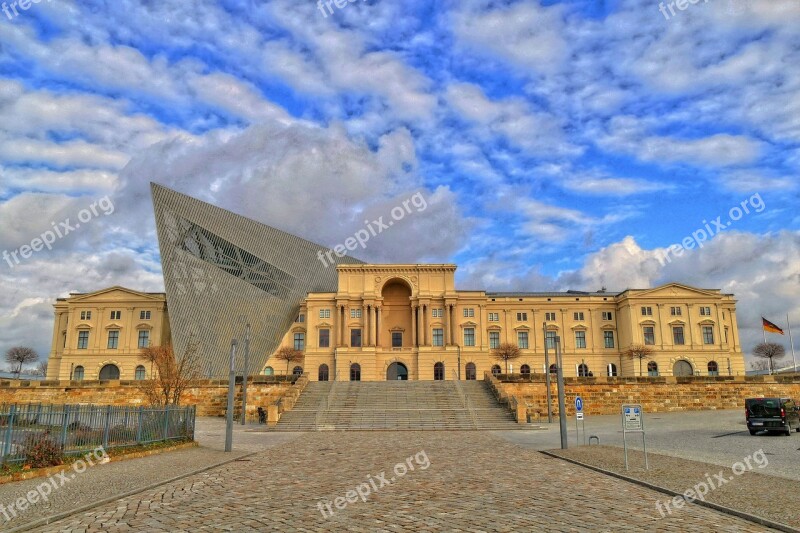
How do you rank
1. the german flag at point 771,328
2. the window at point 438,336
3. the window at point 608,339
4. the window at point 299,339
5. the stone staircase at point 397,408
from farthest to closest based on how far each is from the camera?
the window at point 299,339 < the window at point 608,339 < the window at point 438,336 < the german flag at point 771,328 < the stone staircase at point 397,408

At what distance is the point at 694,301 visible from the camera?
2933 inches

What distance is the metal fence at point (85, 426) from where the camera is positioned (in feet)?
52.7

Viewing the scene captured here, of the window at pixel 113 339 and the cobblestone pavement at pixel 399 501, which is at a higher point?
the window at pixel 113 339

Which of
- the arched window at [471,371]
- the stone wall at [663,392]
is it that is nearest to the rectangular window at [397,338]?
the arched window at [471,371]

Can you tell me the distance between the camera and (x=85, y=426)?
1917 centimetres

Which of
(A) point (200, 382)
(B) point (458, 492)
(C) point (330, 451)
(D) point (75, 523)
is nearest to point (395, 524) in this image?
(B) point (458, 492)

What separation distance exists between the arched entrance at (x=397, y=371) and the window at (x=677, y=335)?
104 ft

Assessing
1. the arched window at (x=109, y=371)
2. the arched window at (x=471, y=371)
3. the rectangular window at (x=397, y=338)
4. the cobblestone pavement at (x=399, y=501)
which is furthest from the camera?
the arched window at (x=109, y=371)

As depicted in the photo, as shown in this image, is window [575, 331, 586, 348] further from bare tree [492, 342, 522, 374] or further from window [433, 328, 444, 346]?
window [433, 328, 444, 346]

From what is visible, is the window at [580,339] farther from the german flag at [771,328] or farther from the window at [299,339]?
the window at [299,339]

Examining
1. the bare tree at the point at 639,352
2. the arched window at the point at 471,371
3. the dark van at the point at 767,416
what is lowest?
the dark van at the point at 767,416

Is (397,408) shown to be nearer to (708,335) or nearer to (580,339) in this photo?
(580,339)

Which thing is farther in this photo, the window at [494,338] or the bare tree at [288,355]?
the window at [494,338]

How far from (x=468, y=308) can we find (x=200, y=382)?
122 ft
